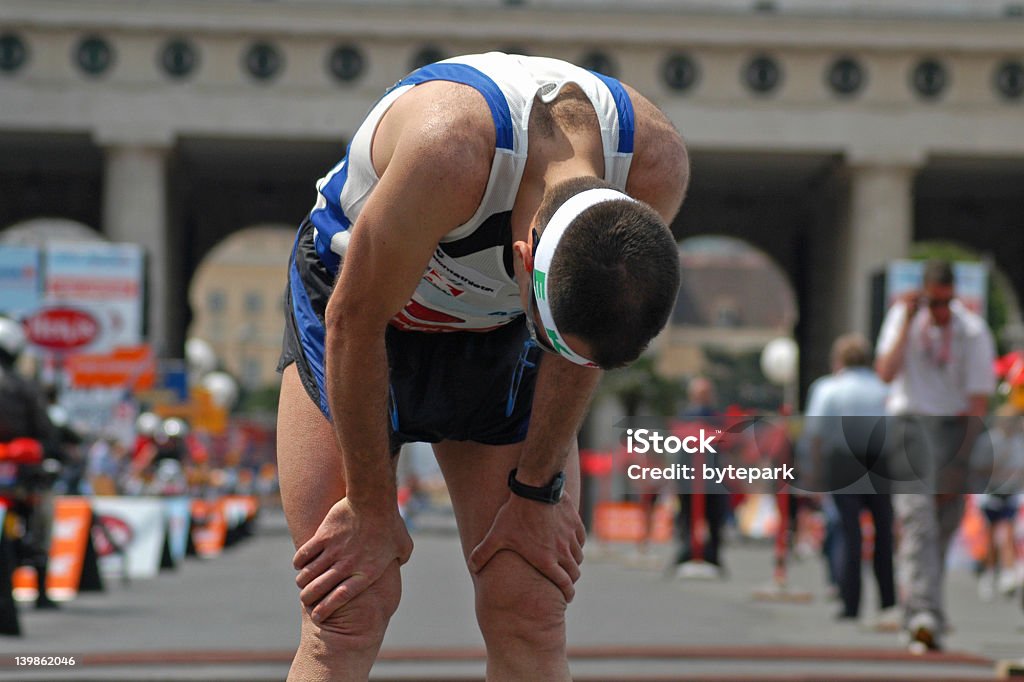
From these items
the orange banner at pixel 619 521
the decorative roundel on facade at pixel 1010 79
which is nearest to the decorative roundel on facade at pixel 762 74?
the decorative roundel on facade at pixel 1010 79

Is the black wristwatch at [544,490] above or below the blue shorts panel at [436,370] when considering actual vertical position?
below

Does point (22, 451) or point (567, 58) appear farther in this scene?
point (567, 58)

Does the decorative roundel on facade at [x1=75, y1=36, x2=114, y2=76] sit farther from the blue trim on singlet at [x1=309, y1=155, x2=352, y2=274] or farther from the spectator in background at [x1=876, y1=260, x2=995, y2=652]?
the blue trim on singlet at [x1=309, y1=155, x2=352, y2=274]

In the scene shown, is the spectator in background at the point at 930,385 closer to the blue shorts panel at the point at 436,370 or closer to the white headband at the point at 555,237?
the blue shorts panel at the point at 436,370

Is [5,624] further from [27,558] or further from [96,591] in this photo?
[96,591]

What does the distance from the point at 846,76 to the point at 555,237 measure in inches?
1875

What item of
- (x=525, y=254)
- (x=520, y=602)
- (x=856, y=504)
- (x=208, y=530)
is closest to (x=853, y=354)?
(x=856, y=504)

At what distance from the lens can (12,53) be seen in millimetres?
47344

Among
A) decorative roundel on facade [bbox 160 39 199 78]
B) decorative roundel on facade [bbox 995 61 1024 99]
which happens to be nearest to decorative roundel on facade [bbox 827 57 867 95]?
decorative roundel on facade [bbox 995 61 1024 99]

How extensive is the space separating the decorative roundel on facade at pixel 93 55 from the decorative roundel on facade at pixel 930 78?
21302mm

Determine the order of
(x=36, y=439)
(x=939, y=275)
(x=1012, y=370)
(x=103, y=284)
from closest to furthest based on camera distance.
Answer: (x=939, y=275) < (x=1012, y=370) < (x=36, y=439) < (x=103, y=284)

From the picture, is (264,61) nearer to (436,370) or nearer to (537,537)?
(436,370)

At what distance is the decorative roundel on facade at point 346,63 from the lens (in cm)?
4884

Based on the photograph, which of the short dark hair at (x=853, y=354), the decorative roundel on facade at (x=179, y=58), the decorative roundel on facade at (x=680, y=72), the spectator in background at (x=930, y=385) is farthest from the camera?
the decorative roundel on facade at (x=680, y=72)
